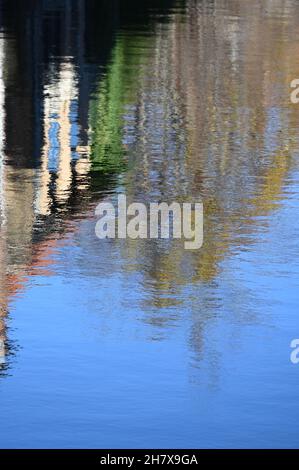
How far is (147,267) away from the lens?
12.4 metres

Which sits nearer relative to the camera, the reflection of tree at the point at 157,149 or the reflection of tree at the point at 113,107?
the reflection of tree at the point at 157,149

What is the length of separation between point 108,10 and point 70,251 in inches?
1348

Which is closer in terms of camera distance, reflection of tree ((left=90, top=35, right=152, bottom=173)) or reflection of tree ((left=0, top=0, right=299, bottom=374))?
reflection of tree ((left=0, top=0, right=299, bottom=374))

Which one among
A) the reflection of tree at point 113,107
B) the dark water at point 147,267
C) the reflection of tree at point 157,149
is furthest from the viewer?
the reflection of tree at point 113,107

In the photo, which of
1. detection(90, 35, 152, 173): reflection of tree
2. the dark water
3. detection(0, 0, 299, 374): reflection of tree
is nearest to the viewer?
the dark water

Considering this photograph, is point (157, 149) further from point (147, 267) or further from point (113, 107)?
point (147, 267)

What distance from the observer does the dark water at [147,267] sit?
872 cm

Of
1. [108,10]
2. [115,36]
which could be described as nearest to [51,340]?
[115,36]

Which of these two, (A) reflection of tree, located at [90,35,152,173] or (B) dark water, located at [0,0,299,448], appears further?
(A) reflection of tree, located at [90,35,152,173]

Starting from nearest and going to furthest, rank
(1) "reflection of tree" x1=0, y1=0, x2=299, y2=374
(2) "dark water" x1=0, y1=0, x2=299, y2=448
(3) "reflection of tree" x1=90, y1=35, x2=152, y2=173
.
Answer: (2) "dark water" x1=0, y1=0, x2=299, y2=448 < (1) "reflection of tree" x1=0, y1=0, x2=299, y2=374 < (3) "reflection of tree" x1=90, y1=35, x2=152, y2=173

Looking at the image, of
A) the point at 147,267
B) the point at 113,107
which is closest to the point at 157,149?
the point at 113,107

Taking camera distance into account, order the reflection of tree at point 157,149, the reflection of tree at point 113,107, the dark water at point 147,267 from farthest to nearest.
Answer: the reflection of tree at point 113,107 < the reflection of tree at point 157,149 < the dark water at point 147,267

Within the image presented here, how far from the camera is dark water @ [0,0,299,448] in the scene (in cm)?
872

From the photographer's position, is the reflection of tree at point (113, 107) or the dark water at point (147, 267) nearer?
the dark water at point (147, 267)
